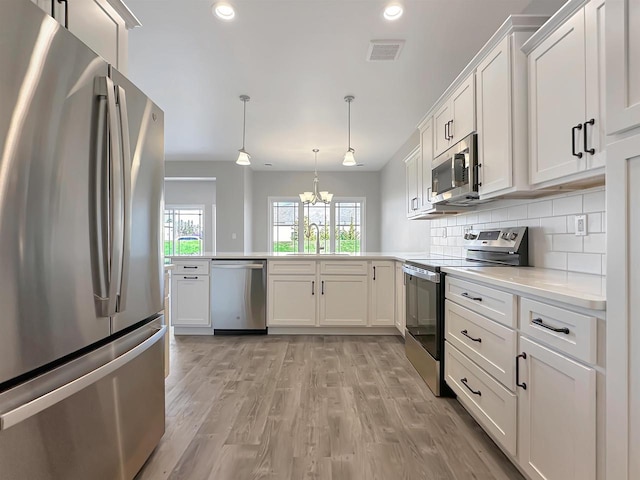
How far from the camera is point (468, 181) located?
2.27 meters

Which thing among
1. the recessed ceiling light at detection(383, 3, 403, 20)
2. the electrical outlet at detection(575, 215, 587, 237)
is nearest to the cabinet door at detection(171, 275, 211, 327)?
the recessed ceiling light at detection(383, 3, 403, 20)

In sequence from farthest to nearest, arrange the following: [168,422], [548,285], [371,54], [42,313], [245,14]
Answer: [371,54] → [245,14] → [168,422] → [548,285] → [42,313]

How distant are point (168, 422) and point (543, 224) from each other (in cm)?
259

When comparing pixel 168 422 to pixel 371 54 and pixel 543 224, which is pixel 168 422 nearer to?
pixel 543 224

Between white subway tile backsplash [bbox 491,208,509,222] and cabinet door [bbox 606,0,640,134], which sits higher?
cabinet door [bbox 606,0,640,134]

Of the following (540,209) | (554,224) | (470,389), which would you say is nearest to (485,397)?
(470,389)

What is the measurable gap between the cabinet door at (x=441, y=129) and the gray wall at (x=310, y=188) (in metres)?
4.70

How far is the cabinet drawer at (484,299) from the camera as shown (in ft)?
4.74

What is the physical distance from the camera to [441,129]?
2816mm

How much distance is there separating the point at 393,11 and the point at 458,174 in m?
1.20

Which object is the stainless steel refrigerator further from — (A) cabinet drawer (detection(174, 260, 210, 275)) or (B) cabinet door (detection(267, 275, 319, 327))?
(A) cabinet drawer (detection(174, 260, 210, 275))

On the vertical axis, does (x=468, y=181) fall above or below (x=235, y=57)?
below

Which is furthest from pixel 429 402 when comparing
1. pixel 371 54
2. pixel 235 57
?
pixel 235 57

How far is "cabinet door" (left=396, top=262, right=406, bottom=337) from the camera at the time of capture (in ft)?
10.8
